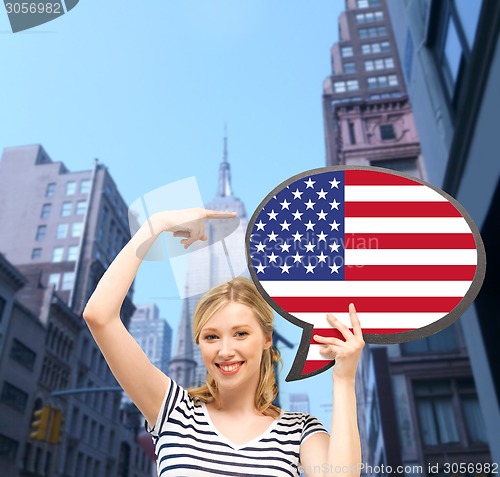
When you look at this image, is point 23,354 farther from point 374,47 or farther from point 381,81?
point 374,47

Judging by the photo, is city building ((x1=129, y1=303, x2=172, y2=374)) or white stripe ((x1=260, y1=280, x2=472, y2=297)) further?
city building ((x1=129, y1=303, x2=172, y2=374))

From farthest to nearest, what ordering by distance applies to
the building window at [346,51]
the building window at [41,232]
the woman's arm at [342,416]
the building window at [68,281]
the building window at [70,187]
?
the building window at [346,51], the building window at [70,187], the building window at [41,232], the building window at [68,281], the woman's arm at [342,416]

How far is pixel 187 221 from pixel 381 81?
62.4m

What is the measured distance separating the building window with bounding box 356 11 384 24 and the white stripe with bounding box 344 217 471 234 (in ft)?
236

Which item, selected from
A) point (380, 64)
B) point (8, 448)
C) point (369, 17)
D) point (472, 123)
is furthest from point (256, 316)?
point (369, 17)

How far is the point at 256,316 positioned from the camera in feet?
Answer: 7.16

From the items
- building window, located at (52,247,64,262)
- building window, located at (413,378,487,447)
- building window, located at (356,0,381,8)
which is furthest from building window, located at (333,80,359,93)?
building window, located at (413,378,487,447)

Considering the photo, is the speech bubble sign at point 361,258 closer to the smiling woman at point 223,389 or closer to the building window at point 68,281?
the smiling woman at point 223,389

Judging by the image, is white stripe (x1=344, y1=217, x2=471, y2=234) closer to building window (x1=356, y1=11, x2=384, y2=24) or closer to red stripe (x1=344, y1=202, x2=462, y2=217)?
red stripe (x1=344, y1=202, x2=462, y2=217)

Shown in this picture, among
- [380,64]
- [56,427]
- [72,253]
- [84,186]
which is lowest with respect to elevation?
[56,427]

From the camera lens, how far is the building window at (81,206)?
5947 cm

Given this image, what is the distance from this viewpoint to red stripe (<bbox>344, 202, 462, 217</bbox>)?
2115 millimetres

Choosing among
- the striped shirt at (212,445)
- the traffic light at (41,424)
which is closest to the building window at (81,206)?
the traffic light at (41,424)

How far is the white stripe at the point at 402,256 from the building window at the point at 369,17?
7198 centimetres
